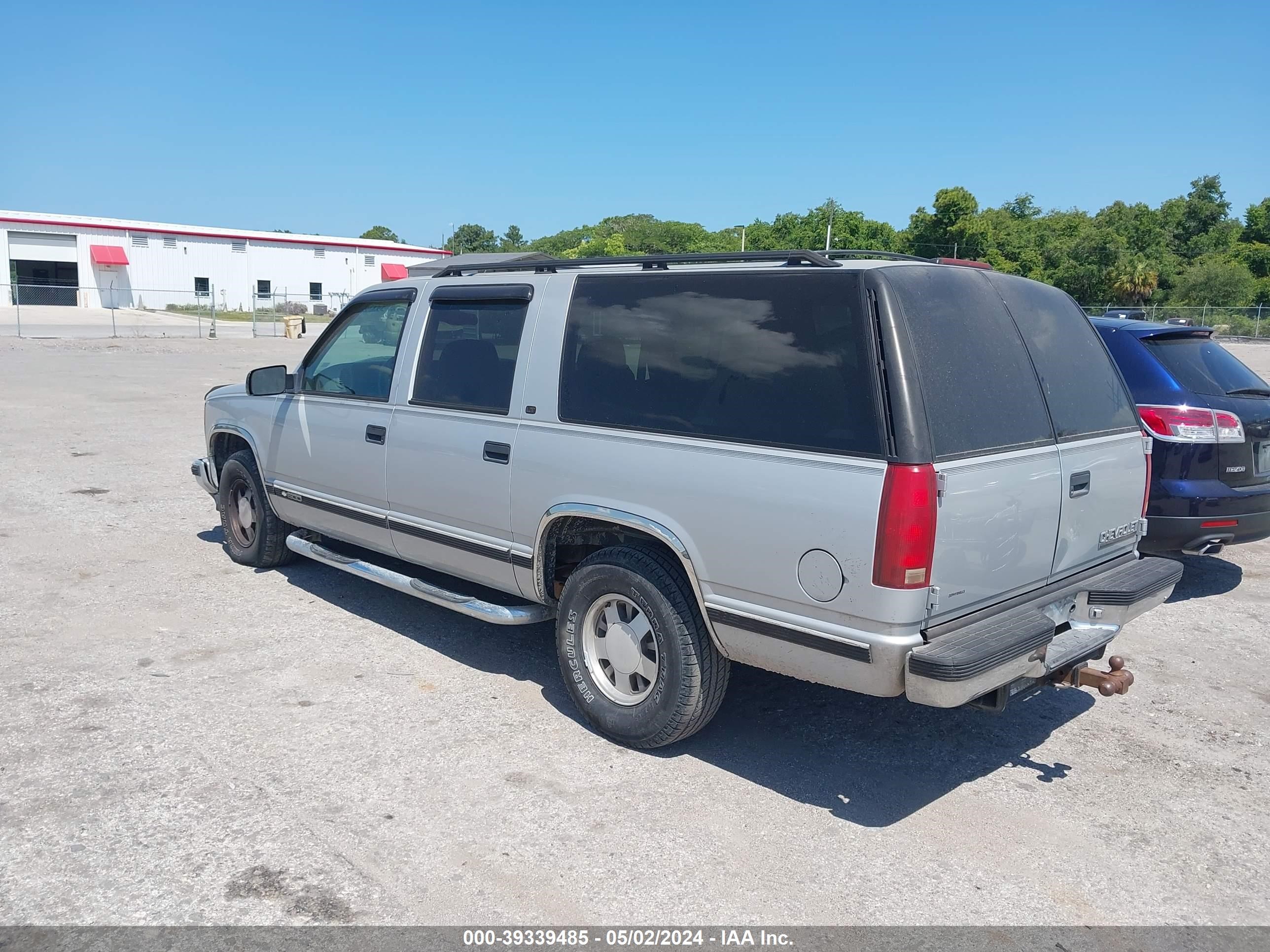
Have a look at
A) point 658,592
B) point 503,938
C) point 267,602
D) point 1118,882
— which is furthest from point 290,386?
point 1118,882

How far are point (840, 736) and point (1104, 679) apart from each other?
1181 millimetres

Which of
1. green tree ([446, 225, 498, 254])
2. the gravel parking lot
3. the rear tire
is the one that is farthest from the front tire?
green tree ([446, 225, 498, 254])

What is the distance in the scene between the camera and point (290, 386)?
20.7ft

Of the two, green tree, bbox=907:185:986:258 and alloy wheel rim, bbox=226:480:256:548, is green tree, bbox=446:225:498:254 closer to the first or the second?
green tree, bbox=907:185:986:258

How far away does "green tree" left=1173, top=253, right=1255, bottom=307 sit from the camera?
58.3 meters

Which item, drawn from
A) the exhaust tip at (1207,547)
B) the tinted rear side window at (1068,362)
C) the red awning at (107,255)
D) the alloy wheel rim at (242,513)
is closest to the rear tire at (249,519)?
the alloy wheel rim at (242,513)

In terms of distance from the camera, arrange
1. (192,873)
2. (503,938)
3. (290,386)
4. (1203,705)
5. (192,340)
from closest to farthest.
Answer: (503,938), (192,873), (1203,705), (290,386), (192,340)

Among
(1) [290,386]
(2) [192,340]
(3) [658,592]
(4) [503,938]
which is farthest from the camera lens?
(2) [192,340]

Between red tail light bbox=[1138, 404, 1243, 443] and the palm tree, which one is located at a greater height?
the palm tree

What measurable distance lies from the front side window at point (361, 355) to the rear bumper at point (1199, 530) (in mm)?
4682

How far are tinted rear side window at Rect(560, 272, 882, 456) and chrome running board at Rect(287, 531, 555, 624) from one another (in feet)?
3.39

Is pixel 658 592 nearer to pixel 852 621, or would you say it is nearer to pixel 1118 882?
pixel 852 621

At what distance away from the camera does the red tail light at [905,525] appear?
3.35 m

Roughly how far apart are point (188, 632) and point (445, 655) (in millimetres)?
1558
